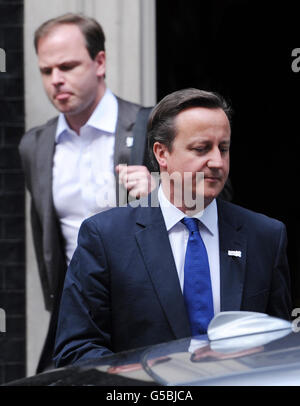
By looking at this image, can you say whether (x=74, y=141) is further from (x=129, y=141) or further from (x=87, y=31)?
(x=87, y=31)

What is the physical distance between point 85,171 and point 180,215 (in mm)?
1881

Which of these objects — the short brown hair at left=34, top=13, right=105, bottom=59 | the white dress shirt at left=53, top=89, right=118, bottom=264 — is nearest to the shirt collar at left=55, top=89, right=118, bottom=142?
the white dress shirt at left=53, top=89, right=118, bottom=264

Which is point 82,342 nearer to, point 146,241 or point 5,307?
point 146,241

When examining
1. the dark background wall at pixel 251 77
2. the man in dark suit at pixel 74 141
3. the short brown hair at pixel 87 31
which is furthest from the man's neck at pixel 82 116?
the dark background wall at pixel 251 77

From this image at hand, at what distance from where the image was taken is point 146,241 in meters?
4.13

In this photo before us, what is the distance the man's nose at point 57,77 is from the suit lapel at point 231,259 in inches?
77.4

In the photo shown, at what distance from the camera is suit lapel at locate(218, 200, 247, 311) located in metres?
4.08

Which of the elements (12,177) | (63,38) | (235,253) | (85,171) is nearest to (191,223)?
(235,253)

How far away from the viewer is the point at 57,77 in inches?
235

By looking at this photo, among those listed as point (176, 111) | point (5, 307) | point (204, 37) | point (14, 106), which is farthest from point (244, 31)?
point (176, 111)

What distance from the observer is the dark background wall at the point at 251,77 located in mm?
7633

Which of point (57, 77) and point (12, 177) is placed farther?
point (12, 177)

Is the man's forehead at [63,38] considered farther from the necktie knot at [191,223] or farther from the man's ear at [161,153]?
the necktie knot at [191,223]
